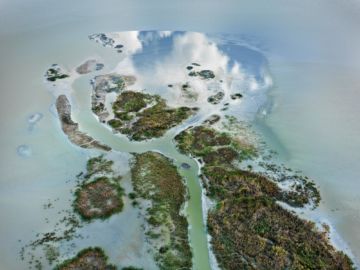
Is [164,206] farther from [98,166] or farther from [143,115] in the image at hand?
[143,115]

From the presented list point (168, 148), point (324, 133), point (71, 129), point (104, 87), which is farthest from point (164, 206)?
point (104, 87)

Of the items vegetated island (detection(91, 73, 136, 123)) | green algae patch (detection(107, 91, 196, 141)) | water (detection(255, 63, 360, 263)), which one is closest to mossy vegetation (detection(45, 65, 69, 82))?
vegetated island (detection(91, 73, 136, 123))

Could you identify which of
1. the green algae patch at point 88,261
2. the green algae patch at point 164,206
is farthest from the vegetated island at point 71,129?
the green algae patch at point 88,261

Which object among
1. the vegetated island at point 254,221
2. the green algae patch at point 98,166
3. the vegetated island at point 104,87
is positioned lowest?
the vegetated island at point 254,221

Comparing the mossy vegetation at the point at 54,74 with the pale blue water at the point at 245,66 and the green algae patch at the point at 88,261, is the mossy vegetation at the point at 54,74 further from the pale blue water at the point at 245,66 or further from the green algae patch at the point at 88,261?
the green algae patch at the point at 88,261

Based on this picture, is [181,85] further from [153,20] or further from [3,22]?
[3,22]

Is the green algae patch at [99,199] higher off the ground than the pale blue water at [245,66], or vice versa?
the pale blue water at [245,66]
